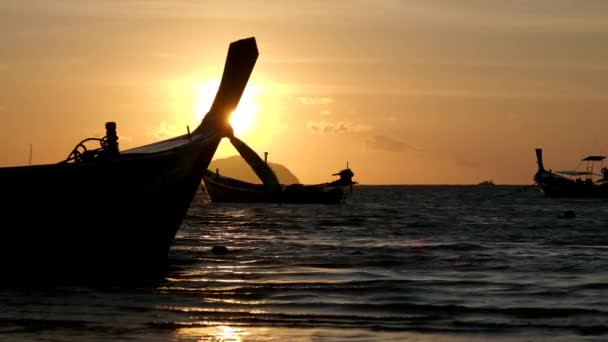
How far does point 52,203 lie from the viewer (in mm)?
20547

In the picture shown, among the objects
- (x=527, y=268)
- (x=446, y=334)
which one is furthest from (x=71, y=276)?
(x=527, y=268)

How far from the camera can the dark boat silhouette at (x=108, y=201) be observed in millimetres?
20375

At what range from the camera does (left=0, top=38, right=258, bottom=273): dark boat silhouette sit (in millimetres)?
20375

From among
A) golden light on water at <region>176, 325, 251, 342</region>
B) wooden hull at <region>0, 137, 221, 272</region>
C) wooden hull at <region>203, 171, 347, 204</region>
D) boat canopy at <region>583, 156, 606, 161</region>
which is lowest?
golden light on water at <region>176, 325, 251, 342</region>

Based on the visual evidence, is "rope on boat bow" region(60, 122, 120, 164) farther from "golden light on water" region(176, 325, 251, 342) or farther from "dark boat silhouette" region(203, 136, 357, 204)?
"dark boat silhouette" region(203, 136, 357, 204)

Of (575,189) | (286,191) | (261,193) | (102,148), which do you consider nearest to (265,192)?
(286,191)

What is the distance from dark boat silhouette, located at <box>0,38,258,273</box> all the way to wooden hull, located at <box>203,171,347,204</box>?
267 ft

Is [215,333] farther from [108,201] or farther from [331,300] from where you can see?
[108,201]

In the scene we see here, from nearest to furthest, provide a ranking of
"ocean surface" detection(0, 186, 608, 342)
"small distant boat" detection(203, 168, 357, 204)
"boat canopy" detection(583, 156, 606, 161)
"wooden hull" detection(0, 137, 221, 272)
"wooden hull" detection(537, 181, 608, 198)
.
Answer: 1. "ocean surface" detection(0, 186, 608, 342)
2. "wooden hull" detection(0, 137, 221, 272)
3. "small distant boat" detection(203, 168, 357, 204)
4. "boat canopy" detection(583, 156, 606, 161)
5. "wooden hull" detection(537, 181, 608, 198)

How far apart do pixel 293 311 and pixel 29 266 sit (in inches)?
285

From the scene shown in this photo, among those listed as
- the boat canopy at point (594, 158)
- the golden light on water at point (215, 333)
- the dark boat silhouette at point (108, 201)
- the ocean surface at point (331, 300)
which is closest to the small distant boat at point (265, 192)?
the boat canopy at point (594, 158)

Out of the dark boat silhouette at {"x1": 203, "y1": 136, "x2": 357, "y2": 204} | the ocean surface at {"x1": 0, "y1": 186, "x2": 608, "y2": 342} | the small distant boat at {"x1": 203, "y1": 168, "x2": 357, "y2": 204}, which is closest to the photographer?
the ocean surface at {"x1": 0, "y1": 186, "x2": 608, "y2": 342}

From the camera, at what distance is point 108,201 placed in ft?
71.0

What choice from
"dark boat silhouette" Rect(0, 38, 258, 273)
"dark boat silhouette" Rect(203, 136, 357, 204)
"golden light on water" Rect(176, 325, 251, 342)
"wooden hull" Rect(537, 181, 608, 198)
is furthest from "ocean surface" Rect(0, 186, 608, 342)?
"wooden hull" Rect(537, 181, 608, 198)
